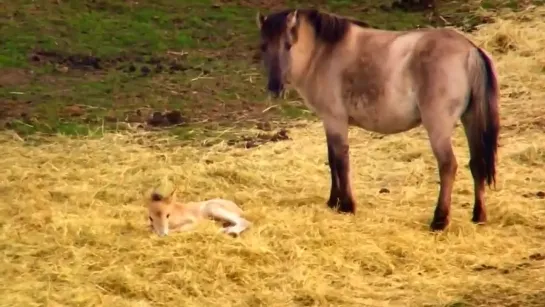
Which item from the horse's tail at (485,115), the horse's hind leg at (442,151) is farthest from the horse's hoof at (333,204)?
the horse's tail at (485,115)

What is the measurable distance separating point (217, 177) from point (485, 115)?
209 cm

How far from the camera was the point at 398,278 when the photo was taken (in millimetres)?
6090

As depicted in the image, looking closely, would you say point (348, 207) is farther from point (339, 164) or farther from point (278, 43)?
point (278, 43)

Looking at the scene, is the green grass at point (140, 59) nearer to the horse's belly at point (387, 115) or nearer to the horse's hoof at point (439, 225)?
the horse's belly at point (387, 115)

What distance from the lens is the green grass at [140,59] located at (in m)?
10.2

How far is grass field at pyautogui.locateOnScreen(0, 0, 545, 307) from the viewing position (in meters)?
5.89

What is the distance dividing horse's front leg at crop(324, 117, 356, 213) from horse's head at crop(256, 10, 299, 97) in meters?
0.42

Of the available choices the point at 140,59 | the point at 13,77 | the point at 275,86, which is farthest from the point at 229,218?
the point at 140,59

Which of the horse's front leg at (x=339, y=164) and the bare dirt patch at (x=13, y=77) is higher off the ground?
the horse's front leg at (x=339, y=164)

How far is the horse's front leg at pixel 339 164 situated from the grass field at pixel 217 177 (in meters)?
0.12

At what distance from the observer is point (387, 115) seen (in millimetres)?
7211

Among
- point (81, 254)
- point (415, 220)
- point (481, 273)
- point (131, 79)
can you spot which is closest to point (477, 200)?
point (415, 220)

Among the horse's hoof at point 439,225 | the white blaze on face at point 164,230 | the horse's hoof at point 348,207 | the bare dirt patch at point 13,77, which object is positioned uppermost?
the white blaze on face at point 164,230

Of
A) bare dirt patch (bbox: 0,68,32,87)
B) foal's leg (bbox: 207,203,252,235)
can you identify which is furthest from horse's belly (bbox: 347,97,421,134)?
bare dirt patch (bbox: 0,68,32,87)
